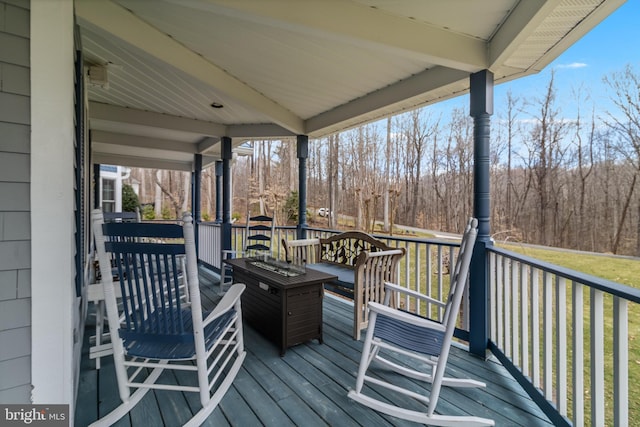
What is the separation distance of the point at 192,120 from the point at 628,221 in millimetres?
9415

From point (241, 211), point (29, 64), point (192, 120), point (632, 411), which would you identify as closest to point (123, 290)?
point (29, 64)

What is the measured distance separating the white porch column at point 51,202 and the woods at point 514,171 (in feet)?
21.7

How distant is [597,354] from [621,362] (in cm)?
17

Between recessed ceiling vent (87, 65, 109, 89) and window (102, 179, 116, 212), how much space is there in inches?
342

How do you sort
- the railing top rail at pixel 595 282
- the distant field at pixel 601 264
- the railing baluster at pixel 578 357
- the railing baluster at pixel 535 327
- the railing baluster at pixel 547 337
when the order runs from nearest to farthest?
the railing top rail at pixel 595 282 → the railing baluster at pixel 578 357 → the railing baluster at pixel 547 337 → the railing baluster at pixel 535 327 → the distant field at pixel 601 264

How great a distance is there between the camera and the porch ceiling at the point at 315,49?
207 centimetres

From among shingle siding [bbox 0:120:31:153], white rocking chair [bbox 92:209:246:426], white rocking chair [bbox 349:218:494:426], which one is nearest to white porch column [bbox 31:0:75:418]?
shingle siding [bbox 0:120:31:153]

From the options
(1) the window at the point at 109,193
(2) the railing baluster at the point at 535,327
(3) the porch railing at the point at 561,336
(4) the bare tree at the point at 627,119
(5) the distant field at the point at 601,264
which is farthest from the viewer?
(1) the window at the point at 109,193

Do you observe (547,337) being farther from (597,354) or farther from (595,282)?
(595,282)

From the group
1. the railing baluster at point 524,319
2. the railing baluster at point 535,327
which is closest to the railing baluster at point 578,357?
the railing baluster at point 535,327

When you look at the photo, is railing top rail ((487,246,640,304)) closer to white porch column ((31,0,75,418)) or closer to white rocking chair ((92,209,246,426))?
white rocking chair ((92,209,246,426))

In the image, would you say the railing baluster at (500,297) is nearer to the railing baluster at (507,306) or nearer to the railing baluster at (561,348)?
the railing baluster at (507,306)

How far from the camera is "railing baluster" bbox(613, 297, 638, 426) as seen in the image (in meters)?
1.29

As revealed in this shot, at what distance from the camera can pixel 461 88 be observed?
3.01 m
